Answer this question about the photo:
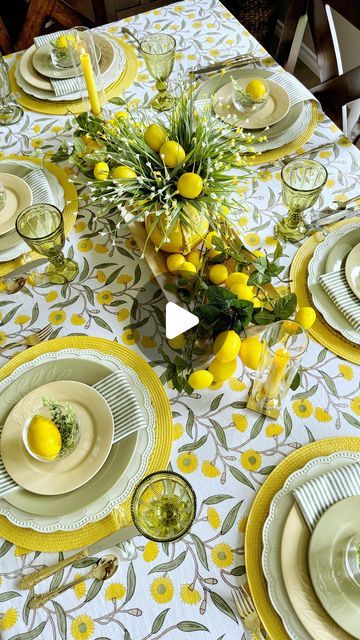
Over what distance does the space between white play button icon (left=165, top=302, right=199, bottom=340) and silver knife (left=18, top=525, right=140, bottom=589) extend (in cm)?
31

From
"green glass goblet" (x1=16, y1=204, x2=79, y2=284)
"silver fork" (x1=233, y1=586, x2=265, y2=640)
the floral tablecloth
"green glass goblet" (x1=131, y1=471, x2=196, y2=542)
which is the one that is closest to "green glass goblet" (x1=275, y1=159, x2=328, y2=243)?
the floral tablecloth

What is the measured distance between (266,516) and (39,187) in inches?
33.8

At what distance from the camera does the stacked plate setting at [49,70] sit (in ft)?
4.57

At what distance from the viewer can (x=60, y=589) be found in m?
0.72

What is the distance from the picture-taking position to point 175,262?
100 centimetres

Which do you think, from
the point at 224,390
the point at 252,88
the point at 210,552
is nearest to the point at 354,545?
the point at 210,552

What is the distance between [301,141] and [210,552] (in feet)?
3.13

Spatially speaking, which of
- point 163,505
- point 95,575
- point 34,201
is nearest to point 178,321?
point 163,505

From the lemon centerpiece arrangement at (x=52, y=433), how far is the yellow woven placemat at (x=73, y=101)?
85cm

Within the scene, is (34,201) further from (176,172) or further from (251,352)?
(251,352)

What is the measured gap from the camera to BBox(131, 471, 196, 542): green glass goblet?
0.76m

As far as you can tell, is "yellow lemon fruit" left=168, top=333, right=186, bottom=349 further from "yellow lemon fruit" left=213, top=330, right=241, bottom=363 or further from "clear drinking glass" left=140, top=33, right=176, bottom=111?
"clear drinking glass" left=140, top=33, right=176, bottom=111

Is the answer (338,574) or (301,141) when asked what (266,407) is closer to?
(338,574)

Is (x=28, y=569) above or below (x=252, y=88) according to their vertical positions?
below
